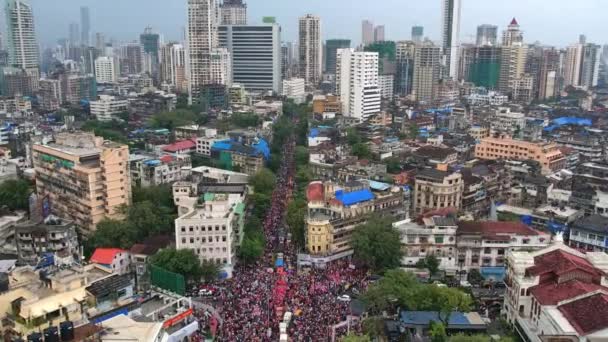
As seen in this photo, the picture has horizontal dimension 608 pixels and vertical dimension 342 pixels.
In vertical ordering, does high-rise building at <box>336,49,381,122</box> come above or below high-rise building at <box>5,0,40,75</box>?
below

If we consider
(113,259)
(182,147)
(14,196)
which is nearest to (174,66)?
(182,147)

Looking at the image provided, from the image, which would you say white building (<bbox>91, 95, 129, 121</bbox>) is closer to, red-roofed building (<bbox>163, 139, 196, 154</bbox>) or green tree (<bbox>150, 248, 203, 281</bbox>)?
red-roofed building (<bbox>163, 139, 196, 154</bbox>)

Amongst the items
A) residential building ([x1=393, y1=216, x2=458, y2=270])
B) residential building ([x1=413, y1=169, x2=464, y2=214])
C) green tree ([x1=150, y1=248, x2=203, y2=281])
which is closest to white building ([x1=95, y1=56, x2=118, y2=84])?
residential building ([x1=413, y1=169, x2=464, y2=214])

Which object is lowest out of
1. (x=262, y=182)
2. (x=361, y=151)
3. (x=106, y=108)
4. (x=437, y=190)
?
(x=262, y=182)

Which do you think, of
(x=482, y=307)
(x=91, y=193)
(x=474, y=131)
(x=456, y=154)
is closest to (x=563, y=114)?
(x=474, y=131)

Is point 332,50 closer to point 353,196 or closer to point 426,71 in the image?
point 426,71

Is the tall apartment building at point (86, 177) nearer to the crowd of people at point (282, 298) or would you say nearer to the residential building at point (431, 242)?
the crowd of people at point (282, 298)
